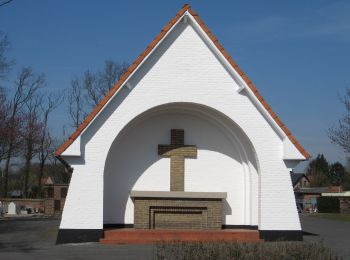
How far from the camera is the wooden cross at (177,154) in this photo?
18312 millimetres

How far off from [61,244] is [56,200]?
2275 centimetres

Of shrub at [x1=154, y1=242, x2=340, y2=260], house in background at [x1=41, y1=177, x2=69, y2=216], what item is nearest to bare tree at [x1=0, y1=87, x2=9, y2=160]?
house in background at [x1=41, y1=177, x2=69, y2=216]

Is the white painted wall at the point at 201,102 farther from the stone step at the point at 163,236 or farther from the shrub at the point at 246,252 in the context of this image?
the shrub at the point at 246,252

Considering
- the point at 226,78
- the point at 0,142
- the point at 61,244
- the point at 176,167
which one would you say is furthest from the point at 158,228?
the point at 0,142

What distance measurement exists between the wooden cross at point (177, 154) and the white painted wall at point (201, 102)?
177cm

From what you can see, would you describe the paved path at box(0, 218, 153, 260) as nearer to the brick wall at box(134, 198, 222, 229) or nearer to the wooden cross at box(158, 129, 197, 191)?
the brick wall at box(134, 198, 222, 229)

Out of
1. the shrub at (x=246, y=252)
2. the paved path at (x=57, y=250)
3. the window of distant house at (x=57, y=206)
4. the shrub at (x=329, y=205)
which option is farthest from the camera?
the shrub at (x=329, y=205)

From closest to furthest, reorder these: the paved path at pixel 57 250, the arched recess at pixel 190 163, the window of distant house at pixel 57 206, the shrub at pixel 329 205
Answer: the paved path at pixel 57 250, the arched recess at pixel 190 163, the window of distant house at pixel 57 206, the shrub at pixel 329 205

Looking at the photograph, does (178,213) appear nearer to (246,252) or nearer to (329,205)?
(246,252)

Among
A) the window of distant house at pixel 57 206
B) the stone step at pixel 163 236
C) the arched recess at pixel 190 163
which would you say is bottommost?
the stone step at pixel 163 236

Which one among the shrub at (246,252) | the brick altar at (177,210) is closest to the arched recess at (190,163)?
the brick altar at (177,210)

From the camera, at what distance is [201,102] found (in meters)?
17.2

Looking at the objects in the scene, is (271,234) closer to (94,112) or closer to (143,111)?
(143,111)

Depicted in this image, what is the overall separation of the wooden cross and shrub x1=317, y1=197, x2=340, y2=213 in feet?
111
